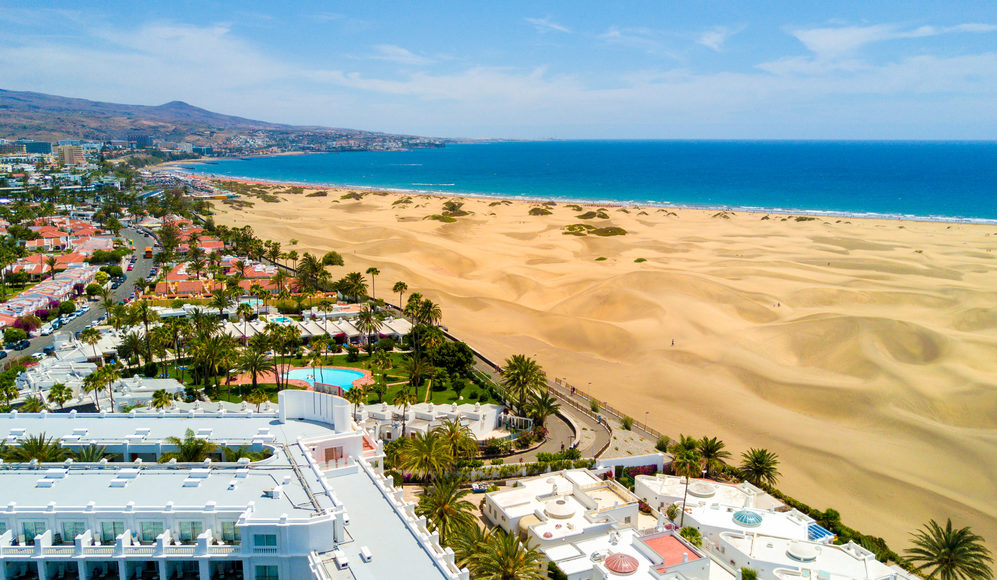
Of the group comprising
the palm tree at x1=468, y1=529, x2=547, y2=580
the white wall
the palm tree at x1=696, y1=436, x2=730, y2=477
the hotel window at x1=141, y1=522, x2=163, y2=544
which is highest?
the white wall

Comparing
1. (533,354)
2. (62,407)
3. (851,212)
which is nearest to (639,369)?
(533,354)

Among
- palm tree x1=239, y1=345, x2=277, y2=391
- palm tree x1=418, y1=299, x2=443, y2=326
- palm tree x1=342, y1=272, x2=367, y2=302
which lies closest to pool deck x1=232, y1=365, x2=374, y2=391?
palm tree x1=239, y1=345, x2=277, y2=391

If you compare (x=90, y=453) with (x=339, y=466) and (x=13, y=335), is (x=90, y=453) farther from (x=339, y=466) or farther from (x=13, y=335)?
(x=13, y=335)

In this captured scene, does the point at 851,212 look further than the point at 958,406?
Yes

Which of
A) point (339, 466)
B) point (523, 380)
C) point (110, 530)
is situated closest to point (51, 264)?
point (523, 380)

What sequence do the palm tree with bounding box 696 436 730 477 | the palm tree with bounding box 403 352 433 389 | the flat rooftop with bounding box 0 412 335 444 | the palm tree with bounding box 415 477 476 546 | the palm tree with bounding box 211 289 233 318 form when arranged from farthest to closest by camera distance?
1. the palm tree with bounding box 211 289 233 318
2. the palm tree with bounding box 403 352 433 389
3. the palm tree with bounding box 696 436 730 477
4. the flat rooftop with bounding box 0 412 335 444
5. the palm tree with bounding box 415 477 476 546

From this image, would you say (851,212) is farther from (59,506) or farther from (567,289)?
(59,506)

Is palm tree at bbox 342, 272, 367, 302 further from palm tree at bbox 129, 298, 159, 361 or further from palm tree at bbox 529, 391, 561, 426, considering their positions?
palm tree at bbox 529, 391, 561, 426

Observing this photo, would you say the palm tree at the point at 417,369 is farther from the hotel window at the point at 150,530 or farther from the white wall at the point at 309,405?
the hotel window at the point at 150,530
